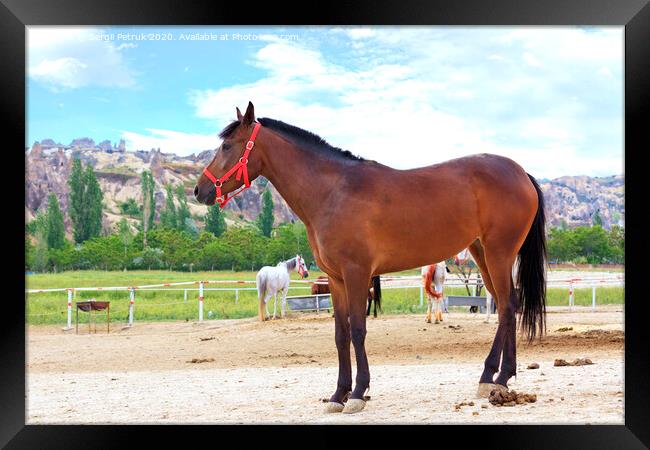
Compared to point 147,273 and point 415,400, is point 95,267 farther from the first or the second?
point 415,400

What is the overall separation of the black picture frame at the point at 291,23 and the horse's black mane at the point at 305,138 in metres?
0.84

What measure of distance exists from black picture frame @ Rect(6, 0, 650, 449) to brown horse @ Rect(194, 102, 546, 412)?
88cm

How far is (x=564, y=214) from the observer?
2727 cm

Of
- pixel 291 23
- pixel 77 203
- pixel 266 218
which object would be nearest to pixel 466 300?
pixel 291 23

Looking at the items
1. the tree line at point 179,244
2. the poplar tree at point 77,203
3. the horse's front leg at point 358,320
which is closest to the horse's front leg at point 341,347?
the horse's front leg at point 358,320

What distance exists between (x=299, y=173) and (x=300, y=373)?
135 inches

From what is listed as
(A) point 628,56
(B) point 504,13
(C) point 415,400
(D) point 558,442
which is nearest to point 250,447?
(C) point 415,400

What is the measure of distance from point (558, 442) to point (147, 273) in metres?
21.6

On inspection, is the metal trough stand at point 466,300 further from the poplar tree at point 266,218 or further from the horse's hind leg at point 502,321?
the poplar tree at point 266,218

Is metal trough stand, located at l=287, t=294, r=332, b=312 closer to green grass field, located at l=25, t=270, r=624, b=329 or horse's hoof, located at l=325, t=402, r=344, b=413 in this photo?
green grass field, located at l=25, t=270, r=624, b=329

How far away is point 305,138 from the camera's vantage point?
5.16 metres

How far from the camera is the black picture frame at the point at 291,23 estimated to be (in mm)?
4691

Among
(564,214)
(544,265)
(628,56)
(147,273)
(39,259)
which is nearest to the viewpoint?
(628,56)

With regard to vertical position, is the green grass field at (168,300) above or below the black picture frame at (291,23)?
below
